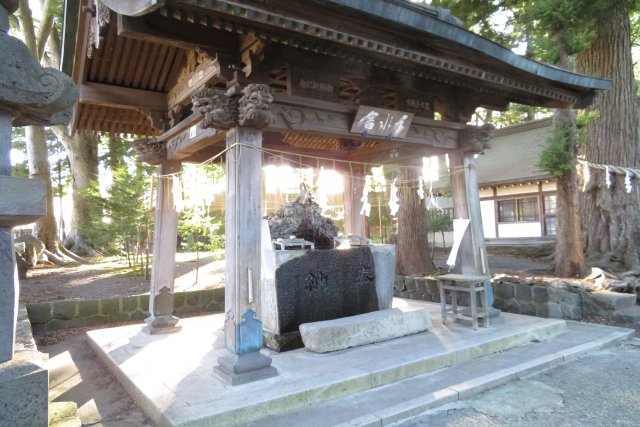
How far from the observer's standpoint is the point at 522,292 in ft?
24.7

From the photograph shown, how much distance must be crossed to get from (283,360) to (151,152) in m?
3.99

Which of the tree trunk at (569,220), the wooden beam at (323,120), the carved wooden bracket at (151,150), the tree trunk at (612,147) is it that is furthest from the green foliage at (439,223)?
the carved wooden bracket at (151,150)

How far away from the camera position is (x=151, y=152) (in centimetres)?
652

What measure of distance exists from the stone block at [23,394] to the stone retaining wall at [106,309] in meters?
6.06

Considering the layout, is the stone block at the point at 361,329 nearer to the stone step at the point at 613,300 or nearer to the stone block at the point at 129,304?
the stone step at the point at 613,300

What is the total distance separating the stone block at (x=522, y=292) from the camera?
24.5ft

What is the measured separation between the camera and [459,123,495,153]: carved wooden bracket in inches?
265

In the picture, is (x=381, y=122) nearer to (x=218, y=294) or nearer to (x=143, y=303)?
(x=218, y=294)

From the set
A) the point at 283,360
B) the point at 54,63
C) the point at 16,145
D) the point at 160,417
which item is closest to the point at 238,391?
the point at 160,417

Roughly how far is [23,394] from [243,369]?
2257 millimetres

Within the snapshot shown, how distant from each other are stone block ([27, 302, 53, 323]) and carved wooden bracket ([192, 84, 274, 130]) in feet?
17.8

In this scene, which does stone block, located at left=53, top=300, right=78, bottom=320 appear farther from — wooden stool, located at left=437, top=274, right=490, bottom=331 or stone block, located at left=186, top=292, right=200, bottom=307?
wooden stool, located at left=437, top=274, right=490, bottom=331

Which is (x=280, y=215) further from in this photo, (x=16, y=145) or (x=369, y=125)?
(x=16, y=145)

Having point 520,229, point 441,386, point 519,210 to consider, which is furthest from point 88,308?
point 519,210
